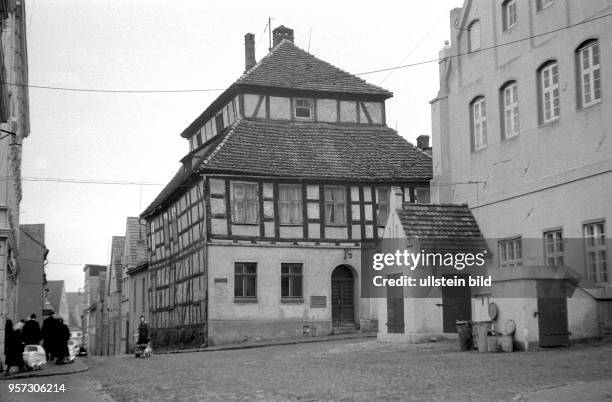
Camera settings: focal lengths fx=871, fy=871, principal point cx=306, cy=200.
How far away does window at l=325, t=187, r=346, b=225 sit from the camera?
37.7 metres

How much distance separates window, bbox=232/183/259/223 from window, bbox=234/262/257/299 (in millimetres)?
1869

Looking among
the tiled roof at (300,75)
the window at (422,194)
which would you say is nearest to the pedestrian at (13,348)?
the tiled roof at (300,75)

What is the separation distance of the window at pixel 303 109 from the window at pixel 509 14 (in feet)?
53.5

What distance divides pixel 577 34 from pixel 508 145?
4.31 m

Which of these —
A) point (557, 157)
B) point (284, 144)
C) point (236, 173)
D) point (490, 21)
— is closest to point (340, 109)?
point (284, 144)

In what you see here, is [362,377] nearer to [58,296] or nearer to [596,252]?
[596,252]

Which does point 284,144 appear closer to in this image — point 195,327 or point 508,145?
point 195,327

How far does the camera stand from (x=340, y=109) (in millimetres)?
41750

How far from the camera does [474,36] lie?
27750mm

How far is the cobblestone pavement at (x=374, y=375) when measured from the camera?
43.7 feet

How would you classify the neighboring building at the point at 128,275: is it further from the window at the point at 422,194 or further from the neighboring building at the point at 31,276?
the window at the point at 422,194

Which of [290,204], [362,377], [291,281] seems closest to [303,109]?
[290,204]

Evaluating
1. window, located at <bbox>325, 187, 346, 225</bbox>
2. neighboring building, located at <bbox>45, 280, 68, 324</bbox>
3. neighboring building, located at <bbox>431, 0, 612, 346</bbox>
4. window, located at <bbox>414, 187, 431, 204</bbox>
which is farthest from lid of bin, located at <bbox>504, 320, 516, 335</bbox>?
neighboring building, located at <bbox>45, 280, 68, 324</bbox>

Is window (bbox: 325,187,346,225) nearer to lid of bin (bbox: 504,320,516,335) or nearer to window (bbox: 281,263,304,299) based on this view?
window (bbox: 281,263,304,299)
